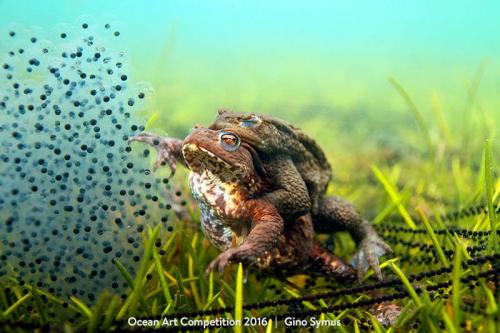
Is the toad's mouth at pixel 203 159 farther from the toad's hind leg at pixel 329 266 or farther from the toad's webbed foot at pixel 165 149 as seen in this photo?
the toad's hind leg at pixel 329 266

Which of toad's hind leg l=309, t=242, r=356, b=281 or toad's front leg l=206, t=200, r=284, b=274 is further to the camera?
toad's hind leg l=309, t=242, r=356, b=281

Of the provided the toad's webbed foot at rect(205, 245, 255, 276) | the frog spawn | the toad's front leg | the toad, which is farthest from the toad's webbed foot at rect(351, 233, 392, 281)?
the frog spawn

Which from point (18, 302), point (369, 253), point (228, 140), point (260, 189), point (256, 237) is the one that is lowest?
point (18, 302)

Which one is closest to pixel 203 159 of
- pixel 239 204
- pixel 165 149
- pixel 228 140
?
pixel 228 140

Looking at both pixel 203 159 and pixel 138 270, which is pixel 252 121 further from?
pixel 138 270

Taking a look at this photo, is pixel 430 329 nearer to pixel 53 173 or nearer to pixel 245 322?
pixel 245 322

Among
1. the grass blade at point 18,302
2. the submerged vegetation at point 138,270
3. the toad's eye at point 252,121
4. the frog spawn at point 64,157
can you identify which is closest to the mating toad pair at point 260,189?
the toad's eye at point 252,121

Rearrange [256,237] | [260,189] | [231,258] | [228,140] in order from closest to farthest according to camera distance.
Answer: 1. [231,258]
2. [256,237]
3. [228,140]
4. [260,189]

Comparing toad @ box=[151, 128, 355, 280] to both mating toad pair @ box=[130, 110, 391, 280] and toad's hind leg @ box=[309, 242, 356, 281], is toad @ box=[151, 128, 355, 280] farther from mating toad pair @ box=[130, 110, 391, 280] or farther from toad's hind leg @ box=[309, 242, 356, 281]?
toad's hind leg @ box=[309, 242, 356, 281]

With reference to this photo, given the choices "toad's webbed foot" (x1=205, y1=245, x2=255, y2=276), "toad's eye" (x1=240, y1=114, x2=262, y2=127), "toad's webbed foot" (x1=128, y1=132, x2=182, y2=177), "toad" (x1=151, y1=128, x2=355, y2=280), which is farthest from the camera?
"toad's webbed foot" (x1=128, y1=132, x2=182, y2=177)
